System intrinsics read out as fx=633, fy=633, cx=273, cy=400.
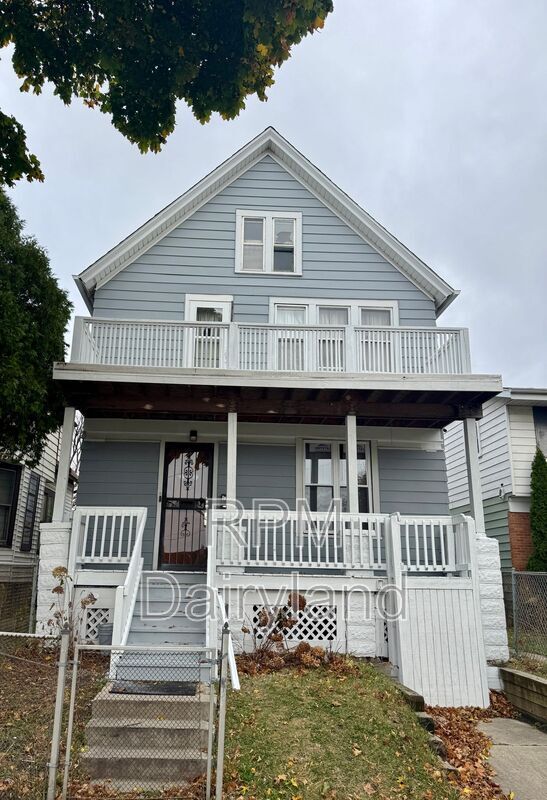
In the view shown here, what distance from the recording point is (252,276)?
13109mm

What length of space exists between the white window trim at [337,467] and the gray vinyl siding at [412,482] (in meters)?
0.11

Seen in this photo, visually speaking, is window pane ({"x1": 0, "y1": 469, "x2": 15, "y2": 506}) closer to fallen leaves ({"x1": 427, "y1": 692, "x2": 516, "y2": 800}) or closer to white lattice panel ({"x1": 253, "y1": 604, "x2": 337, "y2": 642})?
white lattice panel ({"x1": 253, "y1": 604, "x2": 337, "y2": 642})

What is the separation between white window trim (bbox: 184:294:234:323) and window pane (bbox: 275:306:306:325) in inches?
38.9

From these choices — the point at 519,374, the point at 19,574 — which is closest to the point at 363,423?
the point at 19,574

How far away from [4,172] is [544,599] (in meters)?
9.93

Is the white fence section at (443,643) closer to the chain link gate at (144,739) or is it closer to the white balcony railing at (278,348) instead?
the chain link gate at (144,739)

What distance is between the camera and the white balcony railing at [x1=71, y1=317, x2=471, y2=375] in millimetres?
10898

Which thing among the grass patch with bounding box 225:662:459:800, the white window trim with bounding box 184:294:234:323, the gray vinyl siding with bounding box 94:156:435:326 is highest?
the gray vinyl siding with bounding box 94:156:435:326

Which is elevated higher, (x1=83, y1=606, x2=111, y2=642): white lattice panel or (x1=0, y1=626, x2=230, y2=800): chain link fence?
(x1=83, y1=606, x2=111, y2=642): white lattice panel

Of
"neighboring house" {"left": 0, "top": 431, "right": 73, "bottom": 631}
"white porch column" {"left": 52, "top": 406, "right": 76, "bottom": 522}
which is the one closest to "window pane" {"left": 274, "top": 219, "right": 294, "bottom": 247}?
"white porch column" {"left": 52, "top": 406, "right": 76, "bottom": 522}

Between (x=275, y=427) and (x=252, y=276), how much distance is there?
10.6 ft

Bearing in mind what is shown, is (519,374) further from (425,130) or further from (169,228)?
(169,228)

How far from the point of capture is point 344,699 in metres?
6.77

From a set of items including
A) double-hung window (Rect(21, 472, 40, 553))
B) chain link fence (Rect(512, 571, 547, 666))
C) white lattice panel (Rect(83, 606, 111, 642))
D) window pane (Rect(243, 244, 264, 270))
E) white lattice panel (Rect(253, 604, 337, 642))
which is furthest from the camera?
double-hung window (Rect(21, 472, 40, 553))
